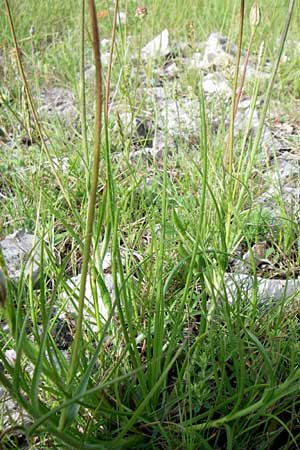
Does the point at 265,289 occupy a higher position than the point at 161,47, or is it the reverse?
the point at 161,47

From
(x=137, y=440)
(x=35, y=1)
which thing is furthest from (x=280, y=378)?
(x=35, y=1)

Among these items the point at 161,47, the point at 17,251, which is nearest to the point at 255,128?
the point at 161,47

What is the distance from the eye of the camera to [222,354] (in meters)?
0.84

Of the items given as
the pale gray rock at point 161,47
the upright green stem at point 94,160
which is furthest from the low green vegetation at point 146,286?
the pale gray rock at point 161,47

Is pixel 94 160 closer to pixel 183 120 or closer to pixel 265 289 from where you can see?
pixel 265 289

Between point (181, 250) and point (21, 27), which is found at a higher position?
point (21, 27)

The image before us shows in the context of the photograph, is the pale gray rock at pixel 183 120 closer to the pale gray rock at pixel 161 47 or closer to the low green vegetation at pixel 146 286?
the low green vegetation at pixel 146 286

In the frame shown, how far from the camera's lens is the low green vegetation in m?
0.76

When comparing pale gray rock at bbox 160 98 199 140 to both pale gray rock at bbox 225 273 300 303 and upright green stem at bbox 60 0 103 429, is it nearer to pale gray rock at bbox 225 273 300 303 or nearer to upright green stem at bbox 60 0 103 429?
pale gray rock at bbox 225 273 300 303

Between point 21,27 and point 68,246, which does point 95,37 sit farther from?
point 21,27

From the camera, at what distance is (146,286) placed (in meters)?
1.04

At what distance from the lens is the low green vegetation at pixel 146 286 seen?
76 cm

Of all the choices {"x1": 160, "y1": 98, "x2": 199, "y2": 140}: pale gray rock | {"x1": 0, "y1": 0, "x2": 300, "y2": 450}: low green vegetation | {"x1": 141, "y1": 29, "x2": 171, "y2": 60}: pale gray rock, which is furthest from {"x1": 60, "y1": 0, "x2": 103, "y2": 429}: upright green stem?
{"x1": 141, "y1": 29, "x2": 171, "y2": 60}: pale gray rock

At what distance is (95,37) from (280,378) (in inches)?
25.0
